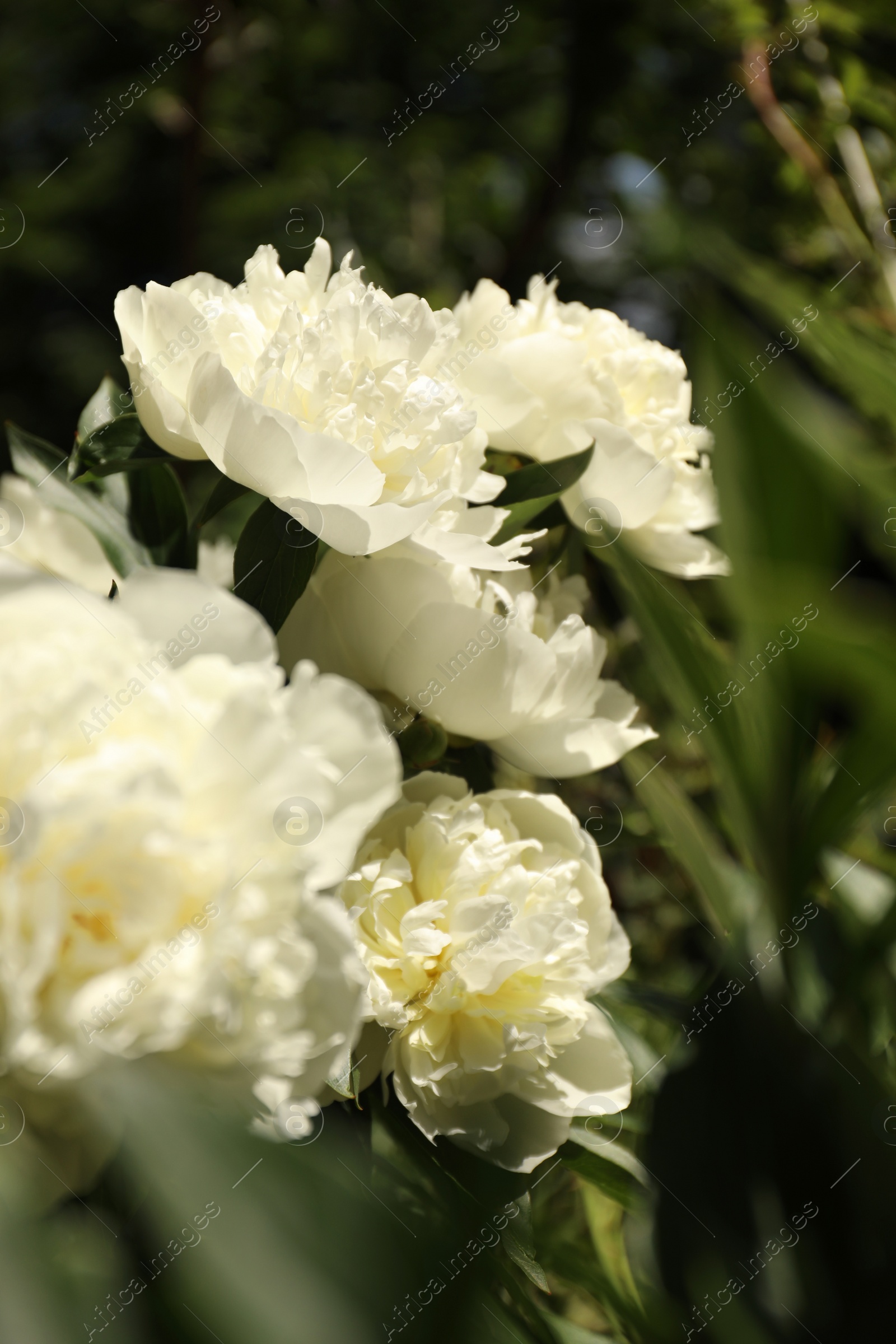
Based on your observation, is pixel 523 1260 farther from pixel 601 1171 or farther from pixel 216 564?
pixel 216 564

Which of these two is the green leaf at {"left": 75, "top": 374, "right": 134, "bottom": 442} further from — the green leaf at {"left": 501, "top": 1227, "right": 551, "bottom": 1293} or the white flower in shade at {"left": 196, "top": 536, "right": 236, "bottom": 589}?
the green leaf at {"left": 501, "top": 1227, "right": 551, "bottom": 1293}

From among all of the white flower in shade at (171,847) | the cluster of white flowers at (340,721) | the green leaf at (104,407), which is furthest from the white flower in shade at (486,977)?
the green leaf at (104,407)

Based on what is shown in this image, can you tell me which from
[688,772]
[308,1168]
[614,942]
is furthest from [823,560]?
[688,772]

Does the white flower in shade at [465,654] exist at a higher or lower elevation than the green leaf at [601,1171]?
higher

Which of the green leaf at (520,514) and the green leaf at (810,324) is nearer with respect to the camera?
the green leaf at (810,324)

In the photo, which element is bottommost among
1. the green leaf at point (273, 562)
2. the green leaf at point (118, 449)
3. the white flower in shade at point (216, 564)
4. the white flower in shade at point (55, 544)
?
the white flower in shade at point (216, 564)

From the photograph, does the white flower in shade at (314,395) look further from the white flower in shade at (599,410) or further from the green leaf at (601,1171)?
the green leaf at (601,1171)

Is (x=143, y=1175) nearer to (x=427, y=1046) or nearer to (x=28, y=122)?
(x=427, y=1046)
